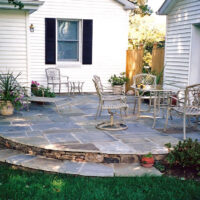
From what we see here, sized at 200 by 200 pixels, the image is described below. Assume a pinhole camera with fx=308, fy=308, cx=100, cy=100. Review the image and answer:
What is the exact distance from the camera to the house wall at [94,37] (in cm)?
999

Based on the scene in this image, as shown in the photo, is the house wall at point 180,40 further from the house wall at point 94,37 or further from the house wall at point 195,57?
the house wall at point 94,37

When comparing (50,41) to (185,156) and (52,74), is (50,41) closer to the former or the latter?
(52,74)

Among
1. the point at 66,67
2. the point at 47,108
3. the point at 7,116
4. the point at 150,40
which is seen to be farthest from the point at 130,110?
the point at 150,40

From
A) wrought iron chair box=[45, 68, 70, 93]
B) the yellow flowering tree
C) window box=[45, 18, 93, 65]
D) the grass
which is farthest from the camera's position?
the yellow flowering tree

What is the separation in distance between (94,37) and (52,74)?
76.8 inches

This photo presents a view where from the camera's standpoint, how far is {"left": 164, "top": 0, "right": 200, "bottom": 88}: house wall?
24.8 ft

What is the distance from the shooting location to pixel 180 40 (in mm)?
8078

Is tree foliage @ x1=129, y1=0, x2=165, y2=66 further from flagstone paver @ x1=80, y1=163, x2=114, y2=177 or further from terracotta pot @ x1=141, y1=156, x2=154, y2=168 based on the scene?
flagstone paver @ x1=80, y1=163, x2=114, y2=177

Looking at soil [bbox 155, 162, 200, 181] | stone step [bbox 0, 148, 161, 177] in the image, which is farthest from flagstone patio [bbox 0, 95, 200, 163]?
soil [bbox 155, 162, 200, 181]

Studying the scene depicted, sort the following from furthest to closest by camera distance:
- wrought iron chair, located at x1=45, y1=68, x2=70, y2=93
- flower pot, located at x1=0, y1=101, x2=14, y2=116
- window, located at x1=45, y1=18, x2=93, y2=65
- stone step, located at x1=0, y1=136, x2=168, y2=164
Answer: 1. window, located at x1=45, y1=18, x2=93, y2=65
2. wrought iron chair, located at x1=45, y1=68, x2=70, y2=93
3. flower pot, located at x1=0, y1=101, x2=14, y2=116
4. stone step, located at x1=0, y1=136, x2=168, y2=164

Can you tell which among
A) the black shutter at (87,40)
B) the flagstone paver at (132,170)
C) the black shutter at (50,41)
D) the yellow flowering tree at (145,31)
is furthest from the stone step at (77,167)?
the yellow flowering tree at (145,31)

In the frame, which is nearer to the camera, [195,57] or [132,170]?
[132,170]

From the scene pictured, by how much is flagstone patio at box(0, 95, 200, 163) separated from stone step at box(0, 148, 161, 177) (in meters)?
0.10

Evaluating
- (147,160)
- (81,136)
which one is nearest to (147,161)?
(147,160)
